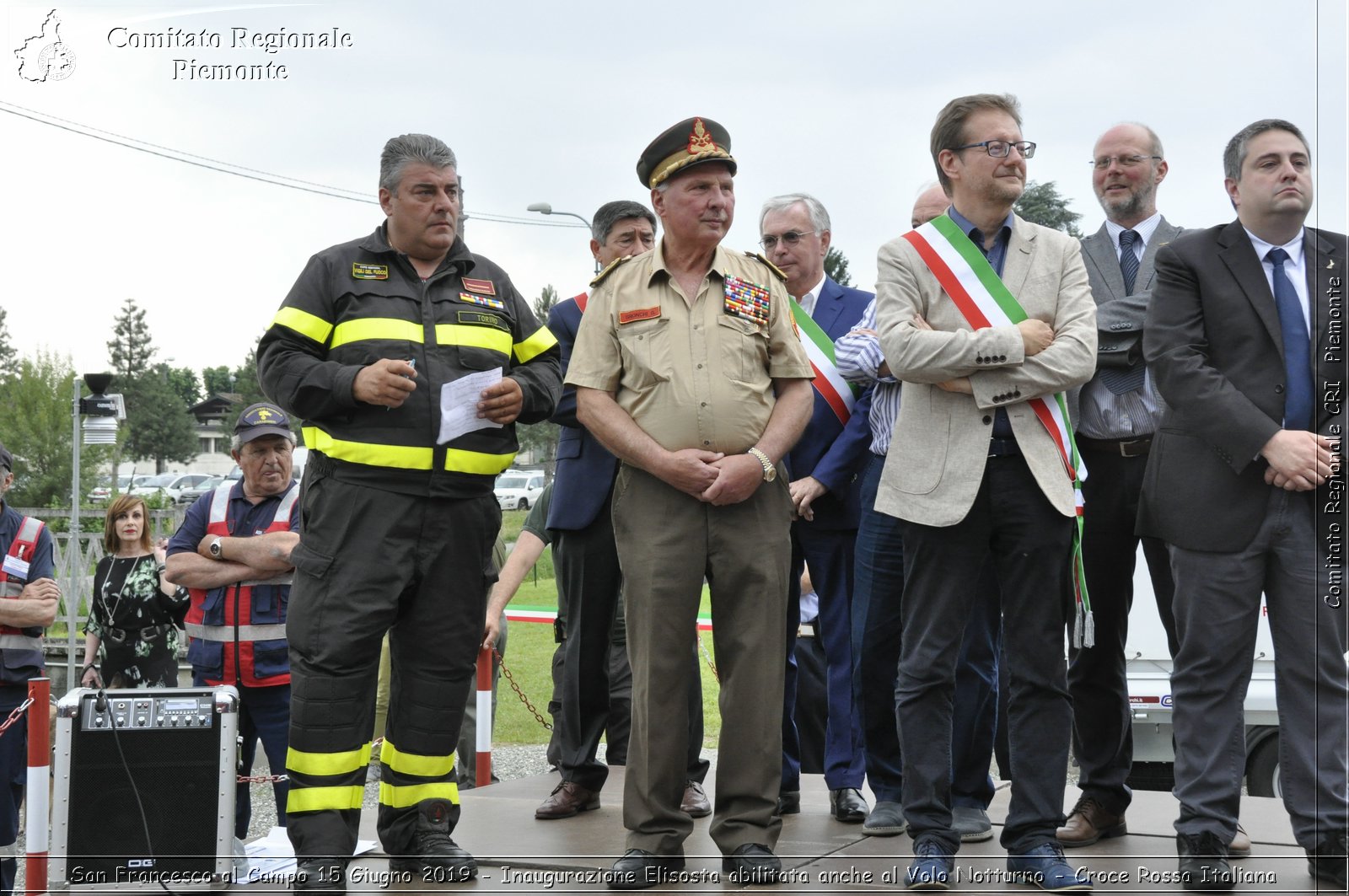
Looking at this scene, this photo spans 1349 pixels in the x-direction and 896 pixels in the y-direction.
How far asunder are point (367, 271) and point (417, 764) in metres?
1.69

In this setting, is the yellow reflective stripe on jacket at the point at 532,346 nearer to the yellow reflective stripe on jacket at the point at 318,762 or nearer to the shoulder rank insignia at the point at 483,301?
the shoulder rank insignia at the point at 483,301

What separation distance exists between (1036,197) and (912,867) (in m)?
18.2

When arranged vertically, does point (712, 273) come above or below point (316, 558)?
above

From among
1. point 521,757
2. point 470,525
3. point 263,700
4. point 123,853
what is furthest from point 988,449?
point 521,757

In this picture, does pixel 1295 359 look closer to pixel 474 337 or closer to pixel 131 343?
pixel 474 337

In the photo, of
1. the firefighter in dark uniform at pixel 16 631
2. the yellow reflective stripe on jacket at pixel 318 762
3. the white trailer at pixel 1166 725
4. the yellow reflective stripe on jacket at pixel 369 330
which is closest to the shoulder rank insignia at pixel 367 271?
the yellow reflective stripe on jacket at pixel 369 330

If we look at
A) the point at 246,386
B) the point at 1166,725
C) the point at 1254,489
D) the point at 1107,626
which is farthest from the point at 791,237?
the point at 246,386

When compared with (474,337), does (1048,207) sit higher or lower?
higher

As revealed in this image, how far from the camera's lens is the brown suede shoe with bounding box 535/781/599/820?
16.7 ft

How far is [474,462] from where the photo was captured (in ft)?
14.1

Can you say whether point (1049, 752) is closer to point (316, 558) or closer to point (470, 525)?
point (470, 525)

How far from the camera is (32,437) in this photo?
157 feet

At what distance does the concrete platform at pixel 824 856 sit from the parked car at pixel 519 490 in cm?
3844

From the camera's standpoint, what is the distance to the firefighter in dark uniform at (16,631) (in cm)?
633
